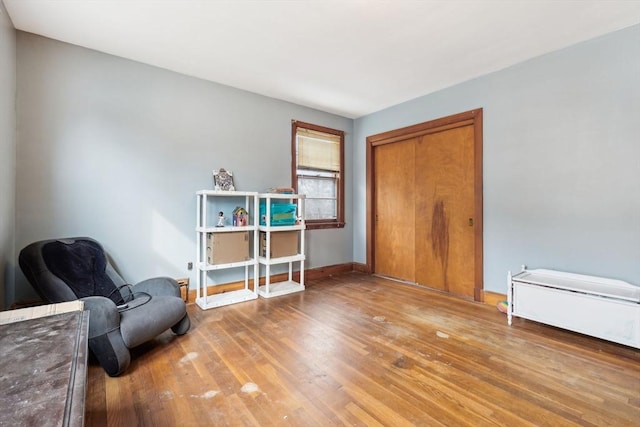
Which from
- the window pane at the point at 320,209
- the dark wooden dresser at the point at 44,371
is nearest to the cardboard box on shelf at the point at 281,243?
the window pane at the point at 320,209

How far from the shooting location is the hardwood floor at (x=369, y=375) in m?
1.58

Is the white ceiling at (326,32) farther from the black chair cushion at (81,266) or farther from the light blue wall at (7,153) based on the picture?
the black chair cushion at (81,266)

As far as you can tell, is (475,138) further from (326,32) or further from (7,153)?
(7,153)

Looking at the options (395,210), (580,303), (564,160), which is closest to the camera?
(580,303)

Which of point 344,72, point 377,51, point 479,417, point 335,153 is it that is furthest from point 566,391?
point 335,153

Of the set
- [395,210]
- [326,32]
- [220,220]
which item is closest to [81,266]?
[220,220]

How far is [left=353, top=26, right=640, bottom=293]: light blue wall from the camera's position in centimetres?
252

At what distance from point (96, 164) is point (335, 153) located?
10.7 ft

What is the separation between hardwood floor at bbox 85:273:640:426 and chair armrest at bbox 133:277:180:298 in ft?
1.31

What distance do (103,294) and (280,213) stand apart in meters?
2.01

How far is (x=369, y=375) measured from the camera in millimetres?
1958

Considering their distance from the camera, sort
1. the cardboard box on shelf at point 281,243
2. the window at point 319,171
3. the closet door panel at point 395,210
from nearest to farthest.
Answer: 1. the cardboard box on shelf at point 281,243
2. the closet door panel at point 395,210
3. the window at point 319,171

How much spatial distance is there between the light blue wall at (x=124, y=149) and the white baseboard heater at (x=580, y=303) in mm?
3276

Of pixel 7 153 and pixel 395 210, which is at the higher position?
pixel 7 153
